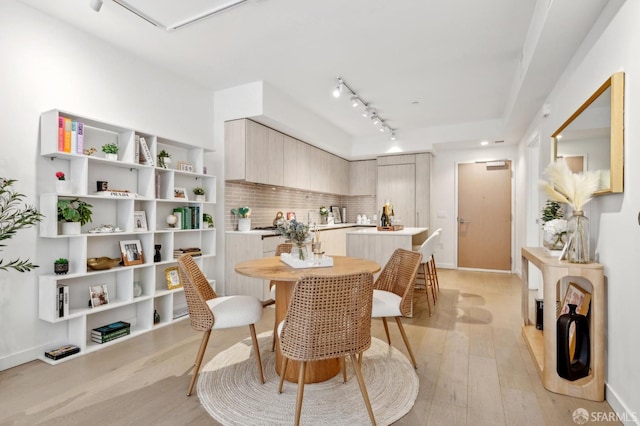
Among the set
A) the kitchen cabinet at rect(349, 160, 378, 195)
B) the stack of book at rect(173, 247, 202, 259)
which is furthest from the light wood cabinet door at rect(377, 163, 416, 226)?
the stack of book at rect(173, 247, 202, 259)

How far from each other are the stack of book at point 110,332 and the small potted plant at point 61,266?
63 cm

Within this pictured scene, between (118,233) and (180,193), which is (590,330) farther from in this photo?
(180,193)

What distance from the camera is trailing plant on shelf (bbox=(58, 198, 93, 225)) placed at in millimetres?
2656

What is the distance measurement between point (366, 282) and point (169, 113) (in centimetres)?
324

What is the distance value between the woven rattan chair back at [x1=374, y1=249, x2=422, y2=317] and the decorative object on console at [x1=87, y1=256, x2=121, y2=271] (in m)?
2.39

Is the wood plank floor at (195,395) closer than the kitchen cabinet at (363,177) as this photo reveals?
Yes

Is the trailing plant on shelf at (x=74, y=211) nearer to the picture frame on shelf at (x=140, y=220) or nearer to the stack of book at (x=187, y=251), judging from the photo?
the picture frame on shelf at (x=140, y=220)

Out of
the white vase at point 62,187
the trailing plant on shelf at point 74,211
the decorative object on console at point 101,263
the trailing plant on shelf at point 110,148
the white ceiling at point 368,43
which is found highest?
the white ceiling at point 368,43

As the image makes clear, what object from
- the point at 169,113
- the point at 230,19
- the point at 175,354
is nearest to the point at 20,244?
the point at 175,354

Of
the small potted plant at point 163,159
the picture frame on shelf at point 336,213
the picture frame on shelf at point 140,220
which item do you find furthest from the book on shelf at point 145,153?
the picture frame on shelf at point 336,213

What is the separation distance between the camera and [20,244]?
2566 mm

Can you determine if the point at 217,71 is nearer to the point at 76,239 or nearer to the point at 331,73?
the point at 331,73

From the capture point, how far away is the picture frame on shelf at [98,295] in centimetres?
294

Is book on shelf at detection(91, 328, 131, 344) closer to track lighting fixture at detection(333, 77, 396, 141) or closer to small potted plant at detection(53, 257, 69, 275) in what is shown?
small potted plant at detection(53, 257, 69, 275)
